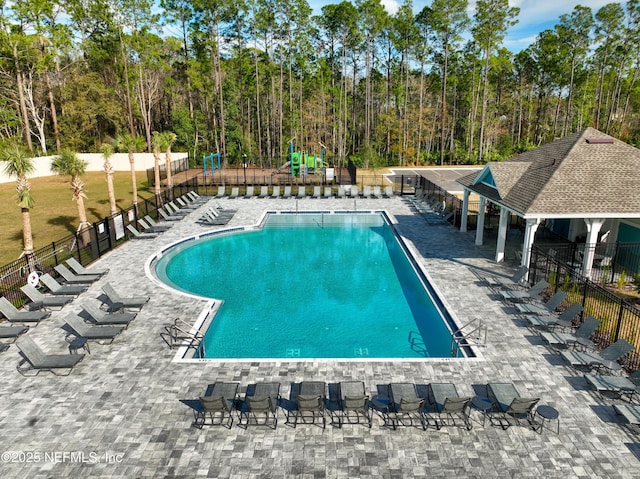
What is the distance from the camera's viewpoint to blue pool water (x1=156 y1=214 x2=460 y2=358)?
12.6 metres

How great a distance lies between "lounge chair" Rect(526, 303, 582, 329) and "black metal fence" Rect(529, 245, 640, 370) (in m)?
0.70

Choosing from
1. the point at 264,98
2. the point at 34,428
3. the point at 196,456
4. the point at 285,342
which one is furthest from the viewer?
the point at 264,98

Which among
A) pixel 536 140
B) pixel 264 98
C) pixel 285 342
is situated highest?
pixel 264 98

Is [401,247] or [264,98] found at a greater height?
[264,98]

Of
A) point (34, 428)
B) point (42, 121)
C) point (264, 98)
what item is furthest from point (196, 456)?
point (264, 98)

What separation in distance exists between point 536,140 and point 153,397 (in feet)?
218

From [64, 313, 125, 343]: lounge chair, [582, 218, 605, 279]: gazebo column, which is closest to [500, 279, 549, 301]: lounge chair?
[582, 218, 605, 279]: gazebo column

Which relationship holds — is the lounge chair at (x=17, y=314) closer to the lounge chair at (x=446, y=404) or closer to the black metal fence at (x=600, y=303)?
the lounge chair at (x=446, y=404)

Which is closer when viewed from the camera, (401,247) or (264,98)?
(401,247)

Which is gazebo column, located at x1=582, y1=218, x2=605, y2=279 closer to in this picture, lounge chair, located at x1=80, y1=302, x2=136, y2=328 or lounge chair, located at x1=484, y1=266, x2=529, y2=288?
lounge chair, located at x1=484, y1=266, x2=529, y2=288

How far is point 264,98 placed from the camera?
194 ft

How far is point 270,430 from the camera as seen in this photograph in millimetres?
8320

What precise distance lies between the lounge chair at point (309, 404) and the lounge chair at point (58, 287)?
31.8ft

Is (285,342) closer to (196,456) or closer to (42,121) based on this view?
(196,456)
